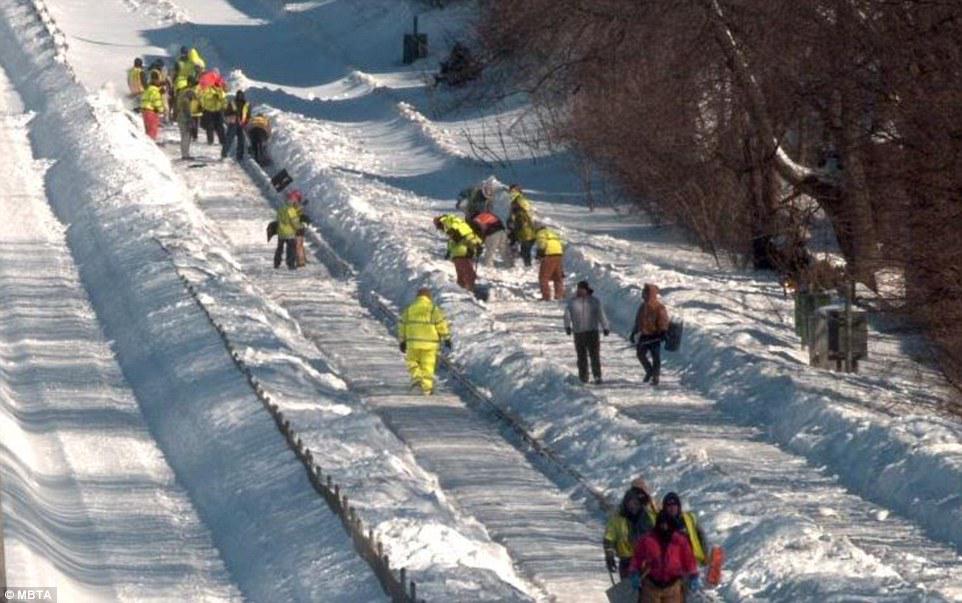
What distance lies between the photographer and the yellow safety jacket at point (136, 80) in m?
53.0

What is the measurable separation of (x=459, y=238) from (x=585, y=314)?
18.0 ft

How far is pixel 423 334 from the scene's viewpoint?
26078mm

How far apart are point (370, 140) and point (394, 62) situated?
12.2m

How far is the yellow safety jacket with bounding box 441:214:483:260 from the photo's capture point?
31.3m

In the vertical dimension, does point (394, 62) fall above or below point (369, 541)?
above

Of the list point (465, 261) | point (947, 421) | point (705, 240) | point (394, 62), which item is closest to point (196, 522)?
point (947, 421)

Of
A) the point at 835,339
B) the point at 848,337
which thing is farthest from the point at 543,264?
the point at 848,337

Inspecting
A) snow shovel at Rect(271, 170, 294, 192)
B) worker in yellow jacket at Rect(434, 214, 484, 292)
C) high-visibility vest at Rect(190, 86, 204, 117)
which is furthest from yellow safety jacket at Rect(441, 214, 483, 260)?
high-visibility vest at Rect(190, 86, 204, 117)

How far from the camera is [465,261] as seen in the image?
107ft

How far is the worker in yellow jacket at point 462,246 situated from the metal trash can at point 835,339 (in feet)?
18.1

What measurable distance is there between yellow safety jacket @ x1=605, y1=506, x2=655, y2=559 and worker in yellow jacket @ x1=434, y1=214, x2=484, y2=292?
51.3 ft

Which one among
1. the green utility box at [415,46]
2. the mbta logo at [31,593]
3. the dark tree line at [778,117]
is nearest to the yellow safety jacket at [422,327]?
the dark tree line at [778,117]

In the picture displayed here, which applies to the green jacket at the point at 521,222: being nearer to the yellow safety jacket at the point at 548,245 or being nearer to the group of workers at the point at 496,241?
the group of workers at the point at 496,241

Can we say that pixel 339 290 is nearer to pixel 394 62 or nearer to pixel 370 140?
pixel 370 140
